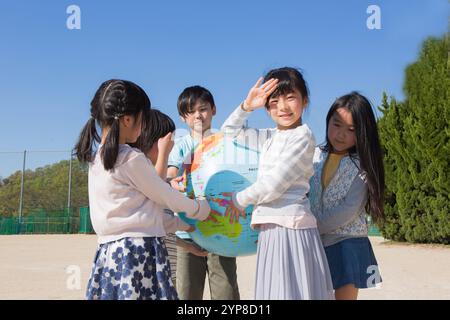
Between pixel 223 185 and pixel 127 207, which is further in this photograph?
pixel 223 185

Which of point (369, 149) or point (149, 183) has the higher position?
point (369, 149)

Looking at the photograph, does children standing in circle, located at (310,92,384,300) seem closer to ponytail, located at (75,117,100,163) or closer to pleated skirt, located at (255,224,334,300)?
pleated skirt, located at (255,224,334,300)

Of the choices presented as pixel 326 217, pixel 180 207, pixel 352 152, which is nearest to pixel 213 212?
pixel 180 207

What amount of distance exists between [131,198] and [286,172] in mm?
777

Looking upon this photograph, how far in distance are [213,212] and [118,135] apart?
659 mm

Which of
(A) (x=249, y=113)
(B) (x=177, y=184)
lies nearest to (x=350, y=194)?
(A) (x=249, y=113)

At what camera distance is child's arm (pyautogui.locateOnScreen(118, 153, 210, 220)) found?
8.44 ft

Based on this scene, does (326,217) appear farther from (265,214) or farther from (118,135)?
(118,135)

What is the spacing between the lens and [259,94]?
281cm

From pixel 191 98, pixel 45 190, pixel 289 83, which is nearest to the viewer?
pixel 289 83

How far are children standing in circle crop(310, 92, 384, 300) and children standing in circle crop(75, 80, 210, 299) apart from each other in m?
0.81

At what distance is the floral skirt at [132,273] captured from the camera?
8.31 feet

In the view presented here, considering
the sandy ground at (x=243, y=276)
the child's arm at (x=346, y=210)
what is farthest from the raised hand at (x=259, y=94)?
the sandy ground at (x=243, y=276)

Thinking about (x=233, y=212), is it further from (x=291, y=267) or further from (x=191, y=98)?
(x=191, y=98)
